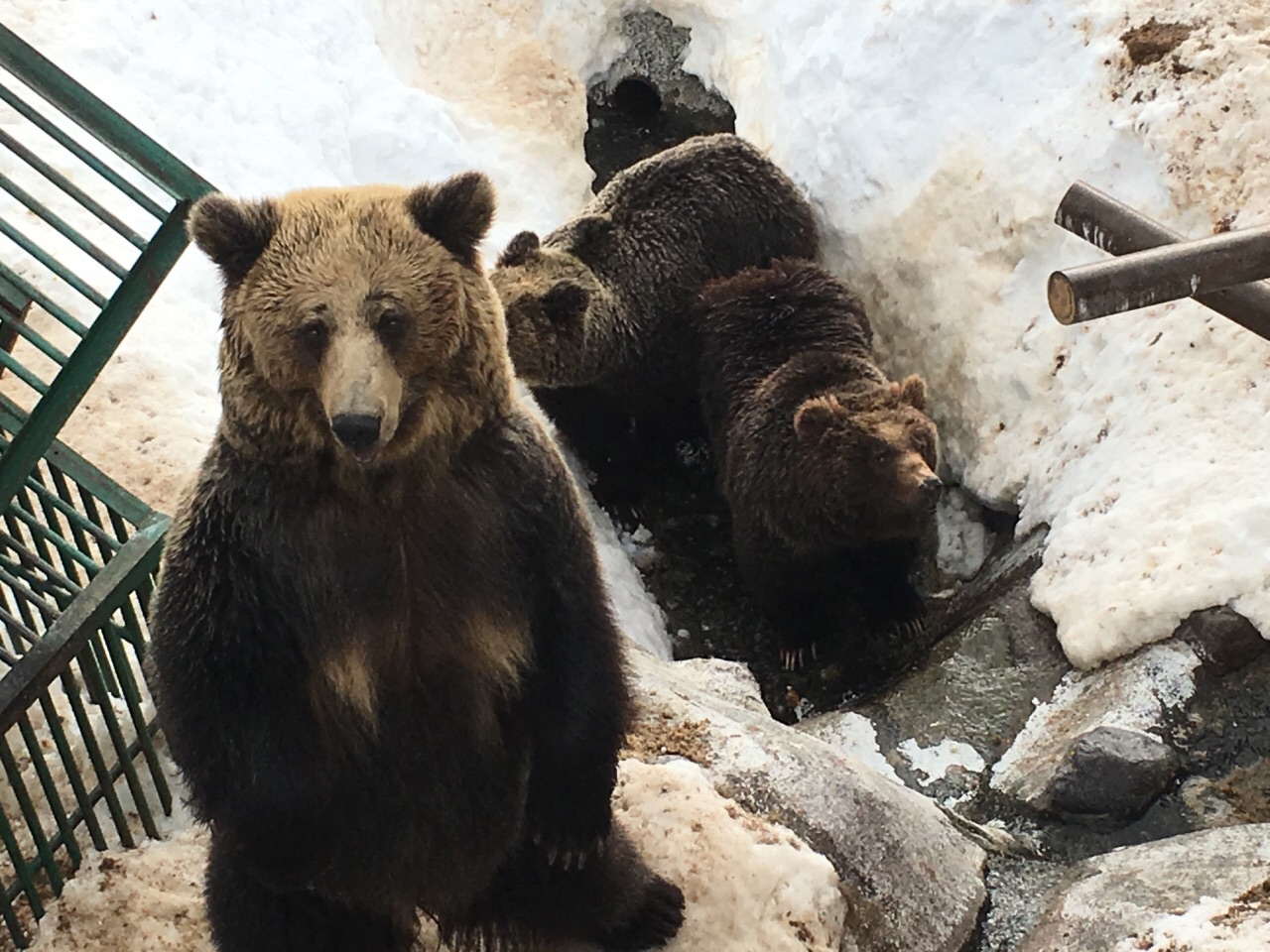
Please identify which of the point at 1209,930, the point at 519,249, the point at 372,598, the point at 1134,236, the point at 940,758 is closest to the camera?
the point at 372,598

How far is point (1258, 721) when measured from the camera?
4664 mm

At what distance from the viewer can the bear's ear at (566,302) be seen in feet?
24.4

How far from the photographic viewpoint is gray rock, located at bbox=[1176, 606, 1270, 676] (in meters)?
4.73

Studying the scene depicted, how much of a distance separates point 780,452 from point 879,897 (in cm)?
287

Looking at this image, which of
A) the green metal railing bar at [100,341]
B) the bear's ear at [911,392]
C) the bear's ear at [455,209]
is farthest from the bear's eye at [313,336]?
the bear's ear at [911,392]

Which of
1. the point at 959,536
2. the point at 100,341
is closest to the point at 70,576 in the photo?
the point at 100,341

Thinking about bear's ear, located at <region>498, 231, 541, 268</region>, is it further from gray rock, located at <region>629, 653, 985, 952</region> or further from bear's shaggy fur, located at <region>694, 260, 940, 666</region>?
gray rock, located at <region>629, 653, 985, 952</region>

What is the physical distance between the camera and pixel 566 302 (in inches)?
293

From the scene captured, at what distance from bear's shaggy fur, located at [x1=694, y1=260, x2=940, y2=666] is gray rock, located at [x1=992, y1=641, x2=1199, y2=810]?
1.18 metres

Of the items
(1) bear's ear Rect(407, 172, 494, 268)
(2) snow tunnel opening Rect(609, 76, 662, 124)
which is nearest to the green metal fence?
(1) bear's ear Rect(407, 172, 494, 268)

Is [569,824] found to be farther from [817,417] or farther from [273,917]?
[817,417]

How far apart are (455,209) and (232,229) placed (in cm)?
43

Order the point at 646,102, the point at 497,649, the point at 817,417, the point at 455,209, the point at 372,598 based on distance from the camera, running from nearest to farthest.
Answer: the point at 455,209 → the point at 372,598 → the point at 497,649 → the point at 817,417 → the point at 646,102

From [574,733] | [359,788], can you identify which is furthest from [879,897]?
[359,788]
